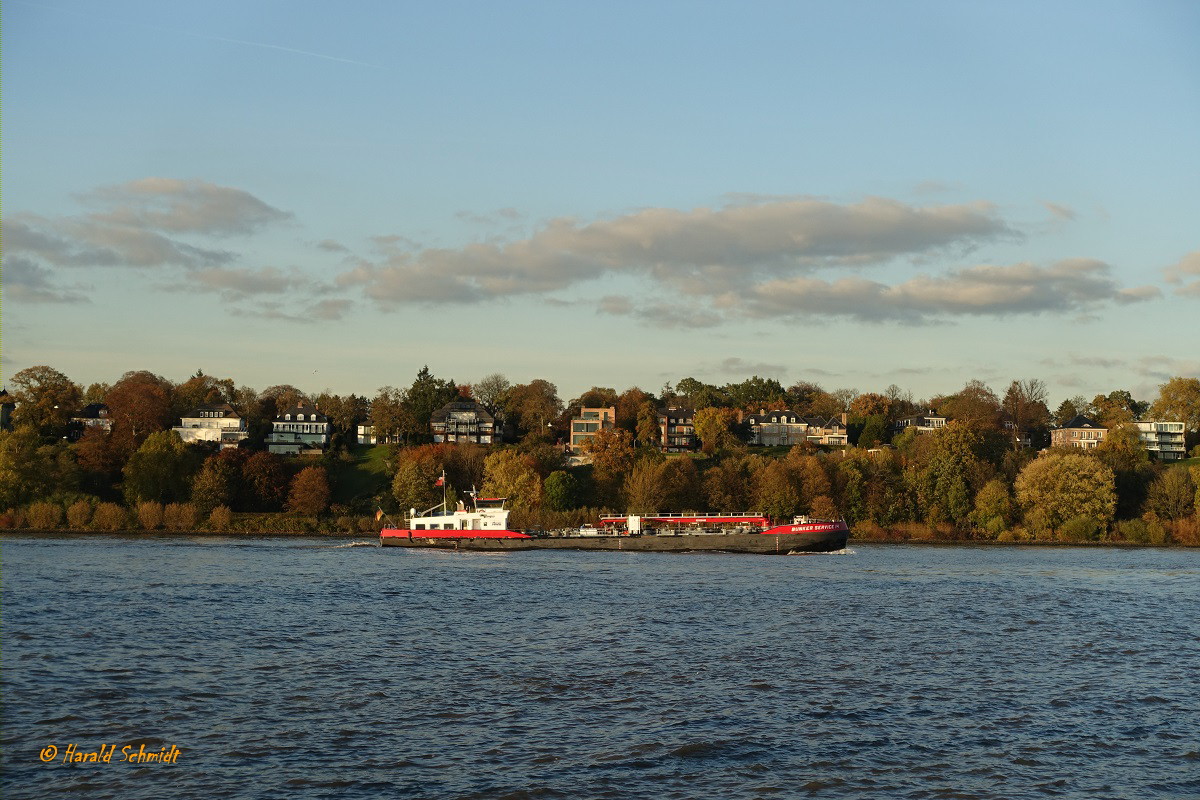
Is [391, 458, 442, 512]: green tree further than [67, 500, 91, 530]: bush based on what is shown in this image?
Yes

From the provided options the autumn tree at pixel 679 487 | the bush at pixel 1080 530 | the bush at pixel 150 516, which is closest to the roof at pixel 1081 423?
the bush at pixel 1080 530

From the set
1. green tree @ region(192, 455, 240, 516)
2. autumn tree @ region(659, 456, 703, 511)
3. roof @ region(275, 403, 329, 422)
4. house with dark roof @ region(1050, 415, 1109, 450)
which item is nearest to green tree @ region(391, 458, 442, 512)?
green tree @ region(192, 455, 240, 516)

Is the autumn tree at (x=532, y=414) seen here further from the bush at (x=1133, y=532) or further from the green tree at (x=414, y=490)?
the bush at (x=1133, y=532)

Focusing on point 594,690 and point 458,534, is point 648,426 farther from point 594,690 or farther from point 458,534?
point 594,690

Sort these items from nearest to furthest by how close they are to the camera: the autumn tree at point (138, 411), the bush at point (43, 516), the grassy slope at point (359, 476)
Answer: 1. the bush at point (43, 516)
2. the grassy slope at point (359, 476)
3. the autumn tree at point (138, 411)

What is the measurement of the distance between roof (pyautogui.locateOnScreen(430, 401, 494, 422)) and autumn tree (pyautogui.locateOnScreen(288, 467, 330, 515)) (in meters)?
52.5

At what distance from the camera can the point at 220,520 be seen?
115 meters

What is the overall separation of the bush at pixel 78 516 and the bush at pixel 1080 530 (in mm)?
103296

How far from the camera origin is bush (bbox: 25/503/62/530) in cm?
10838

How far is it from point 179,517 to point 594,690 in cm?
9499

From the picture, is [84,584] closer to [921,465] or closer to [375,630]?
[375,630]

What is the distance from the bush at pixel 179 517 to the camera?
4496 inches

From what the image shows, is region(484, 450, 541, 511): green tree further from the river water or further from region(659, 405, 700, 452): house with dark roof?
the river water

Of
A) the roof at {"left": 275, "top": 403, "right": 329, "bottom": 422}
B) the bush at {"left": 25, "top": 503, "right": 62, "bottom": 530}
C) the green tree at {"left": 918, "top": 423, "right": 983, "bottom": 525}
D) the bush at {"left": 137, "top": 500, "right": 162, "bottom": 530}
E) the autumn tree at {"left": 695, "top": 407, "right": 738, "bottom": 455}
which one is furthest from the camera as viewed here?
the autumn tree at {"left": 695, "top": 407, "right": 738, "bottom": 455}
